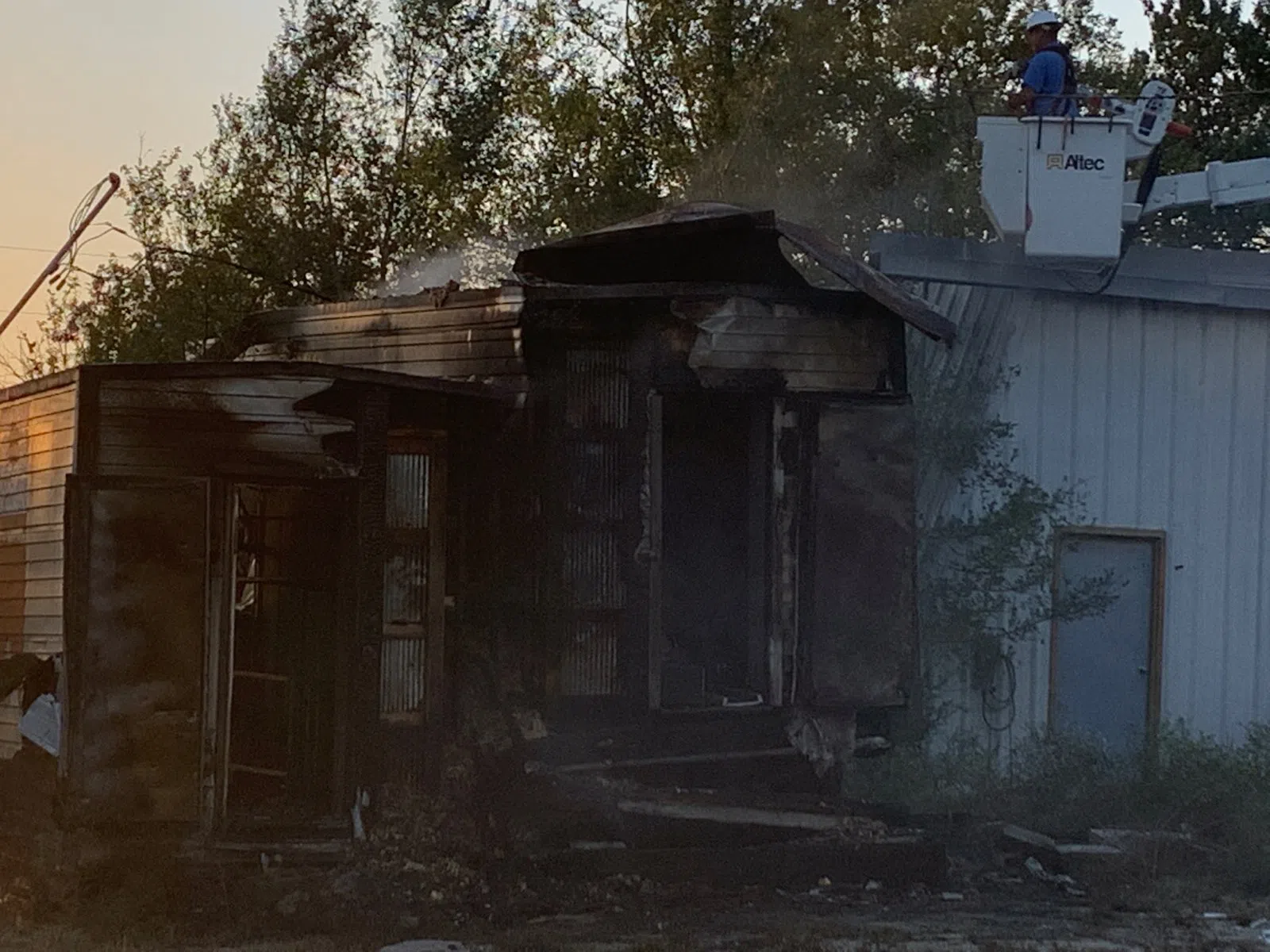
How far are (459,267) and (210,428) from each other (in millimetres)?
11550

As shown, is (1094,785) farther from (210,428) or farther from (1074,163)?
(210,428)

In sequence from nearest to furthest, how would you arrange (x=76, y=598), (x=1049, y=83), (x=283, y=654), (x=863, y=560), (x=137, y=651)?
1. (x=76, y=598)
2. (x=137, y=651)
3. (x=283, y=654)
4. (x=863, y=560)
5. (x=1049, y=83)

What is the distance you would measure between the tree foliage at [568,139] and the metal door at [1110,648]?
28.5 ft

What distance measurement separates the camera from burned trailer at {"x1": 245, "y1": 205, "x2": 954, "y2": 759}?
1077 centimetres

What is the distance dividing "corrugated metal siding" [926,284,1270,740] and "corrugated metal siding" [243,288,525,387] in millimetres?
3891

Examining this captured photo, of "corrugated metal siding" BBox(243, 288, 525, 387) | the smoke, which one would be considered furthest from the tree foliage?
"corrugated metal siding" BBox(243, 288, 525, 387)

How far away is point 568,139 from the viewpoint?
22.1m

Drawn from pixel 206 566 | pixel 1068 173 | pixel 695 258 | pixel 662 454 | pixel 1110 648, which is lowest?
pixel 1110 648

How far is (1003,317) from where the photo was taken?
13.1 m

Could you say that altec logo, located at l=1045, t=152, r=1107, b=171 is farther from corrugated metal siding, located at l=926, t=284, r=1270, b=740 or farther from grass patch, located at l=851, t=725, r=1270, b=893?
grass patch, located at l=851, t=725, r=1270, b=893

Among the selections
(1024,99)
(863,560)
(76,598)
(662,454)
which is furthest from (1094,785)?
(76,598)

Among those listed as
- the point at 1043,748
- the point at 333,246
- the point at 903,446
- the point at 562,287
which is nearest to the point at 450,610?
the point at 562,287

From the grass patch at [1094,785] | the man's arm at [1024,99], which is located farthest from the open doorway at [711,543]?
the man's arm at [1024,99]

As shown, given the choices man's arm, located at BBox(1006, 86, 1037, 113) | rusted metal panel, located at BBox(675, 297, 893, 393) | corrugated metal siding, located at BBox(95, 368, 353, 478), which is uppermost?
man's arm, located at BBox(1006, 86, 1037, 113)
